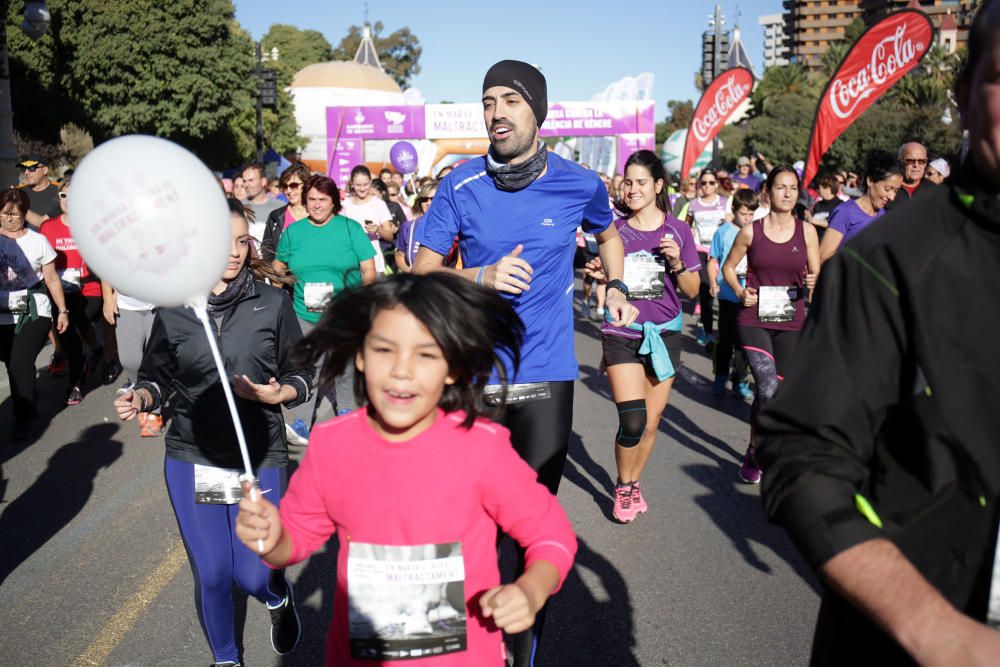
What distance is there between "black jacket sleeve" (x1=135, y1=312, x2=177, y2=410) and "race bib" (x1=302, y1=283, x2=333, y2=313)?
10.6 feet

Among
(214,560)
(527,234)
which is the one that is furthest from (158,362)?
(527,234)

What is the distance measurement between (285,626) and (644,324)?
9.15 feet

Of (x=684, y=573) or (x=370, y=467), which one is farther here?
(x=684, y=573)

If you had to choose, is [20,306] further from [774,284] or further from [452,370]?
[452,370]

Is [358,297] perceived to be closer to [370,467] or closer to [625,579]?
[370,467]

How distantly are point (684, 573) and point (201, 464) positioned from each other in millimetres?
2451

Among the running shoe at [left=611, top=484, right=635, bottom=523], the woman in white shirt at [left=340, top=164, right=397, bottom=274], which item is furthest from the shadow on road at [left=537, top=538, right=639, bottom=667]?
the woman in white shirt at [left=340, top=164, right=397, bottom=274]

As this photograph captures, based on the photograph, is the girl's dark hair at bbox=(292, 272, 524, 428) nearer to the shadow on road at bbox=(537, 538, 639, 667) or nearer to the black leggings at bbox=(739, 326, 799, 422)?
the shadow on road at bbox=(537, 538, 639, 667)

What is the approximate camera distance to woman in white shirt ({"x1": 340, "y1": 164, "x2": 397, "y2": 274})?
32.7 feet

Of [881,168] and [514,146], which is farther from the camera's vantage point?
[881,168]

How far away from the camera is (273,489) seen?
3.62m

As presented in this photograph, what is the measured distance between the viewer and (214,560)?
11.2ft

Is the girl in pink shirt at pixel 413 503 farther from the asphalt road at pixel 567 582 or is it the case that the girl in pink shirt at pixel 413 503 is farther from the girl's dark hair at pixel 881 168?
the girl's dark hair at pixel 881 168

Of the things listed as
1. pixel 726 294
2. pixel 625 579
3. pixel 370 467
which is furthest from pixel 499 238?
pixel 726 294
